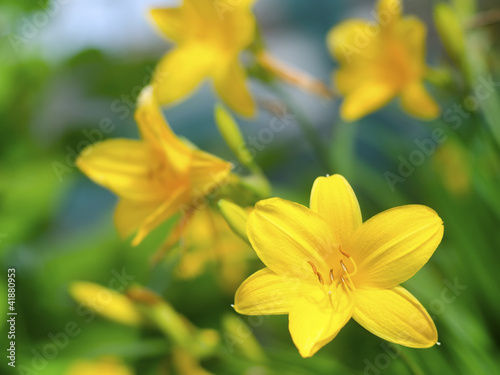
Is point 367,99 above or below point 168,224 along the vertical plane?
above

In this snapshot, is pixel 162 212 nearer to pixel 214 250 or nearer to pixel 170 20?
pixel 214 250

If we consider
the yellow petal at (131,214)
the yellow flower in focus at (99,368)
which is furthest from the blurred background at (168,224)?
the yellow petal at (131,214)

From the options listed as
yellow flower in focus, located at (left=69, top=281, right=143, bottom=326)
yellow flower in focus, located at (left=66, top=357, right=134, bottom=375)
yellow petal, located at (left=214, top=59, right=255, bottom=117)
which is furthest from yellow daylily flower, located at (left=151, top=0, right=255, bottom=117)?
yellow flower in focus, located at (left=66, top=357, right=134, bottom=375)

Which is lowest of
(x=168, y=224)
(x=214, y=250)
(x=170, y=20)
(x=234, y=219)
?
(x=168, y=224)

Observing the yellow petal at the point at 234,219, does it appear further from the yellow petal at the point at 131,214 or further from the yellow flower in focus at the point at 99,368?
the yellow flower in focus at the point at 99,368

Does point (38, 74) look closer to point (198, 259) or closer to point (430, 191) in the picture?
point (198, 259)

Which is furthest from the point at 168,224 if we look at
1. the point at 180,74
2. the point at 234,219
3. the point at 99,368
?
the point at 234,219

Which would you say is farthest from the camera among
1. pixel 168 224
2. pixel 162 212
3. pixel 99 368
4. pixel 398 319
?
pixel 168 224

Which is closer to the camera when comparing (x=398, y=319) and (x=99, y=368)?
(x=398, y=319)
